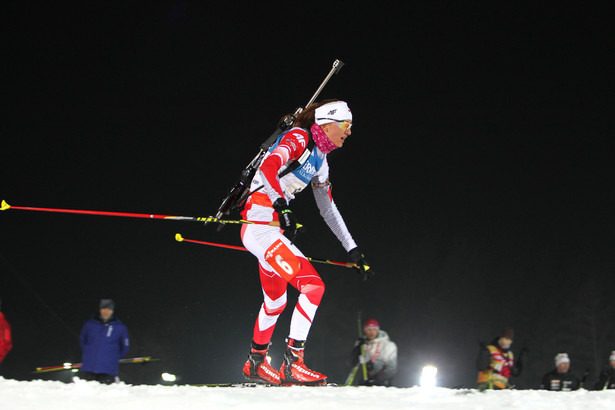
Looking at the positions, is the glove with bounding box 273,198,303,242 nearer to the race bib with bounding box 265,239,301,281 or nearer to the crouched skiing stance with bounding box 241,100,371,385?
the crouched skiing stance with bounding box 241,100,371,385

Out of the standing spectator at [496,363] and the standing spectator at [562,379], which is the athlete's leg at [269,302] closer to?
the standing spectator at [496,363]

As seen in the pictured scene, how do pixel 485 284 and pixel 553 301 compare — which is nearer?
pixel 553 301

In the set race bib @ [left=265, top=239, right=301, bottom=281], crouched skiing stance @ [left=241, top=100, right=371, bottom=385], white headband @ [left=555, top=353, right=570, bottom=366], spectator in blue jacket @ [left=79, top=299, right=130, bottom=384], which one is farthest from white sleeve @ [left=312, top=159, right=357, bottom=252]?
white headband @ [left=555, top=353, right=570, bottom=366]

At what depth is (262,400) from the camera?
2.75m

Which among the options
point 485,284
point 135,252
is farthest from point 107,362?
point 135,252

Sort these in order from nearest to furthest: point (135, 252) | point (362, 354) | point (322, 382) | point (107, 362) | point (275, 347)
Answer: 1. point (322, 382)
2. point (107, 362)
3. point (362, 354)
4. point (275, 347)
5. point (135, 252)

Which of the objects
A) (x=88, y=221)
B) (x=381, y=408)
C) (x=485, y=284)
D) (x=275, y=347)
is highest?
(x=88, y=221)

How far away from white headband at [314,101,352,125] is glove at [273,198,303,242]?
0.79m

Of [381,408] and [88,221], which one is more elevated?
[88,221]

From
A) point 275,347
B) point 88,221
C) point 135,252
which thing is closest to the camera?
point 275,347

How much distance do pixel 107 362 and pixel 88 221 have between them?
4511cm

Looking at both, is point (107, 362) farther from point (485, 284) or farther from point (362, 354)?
point (485, 284)

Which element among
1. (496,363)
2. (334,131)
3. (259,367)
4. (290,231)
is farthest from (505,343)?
(290,231)

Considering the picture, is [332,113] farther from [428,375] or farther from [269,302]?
[428,375]
